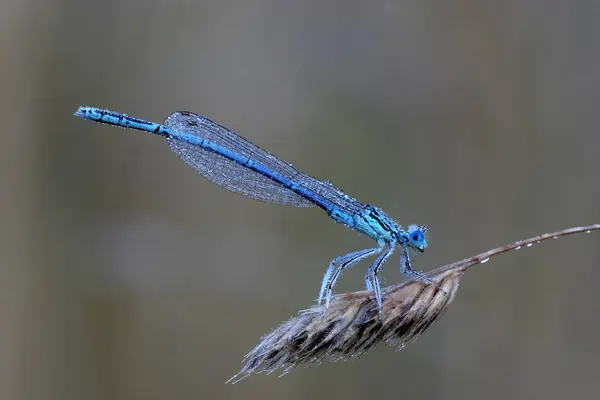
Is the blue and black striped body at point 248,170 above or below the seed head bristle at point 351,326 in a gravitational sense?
above

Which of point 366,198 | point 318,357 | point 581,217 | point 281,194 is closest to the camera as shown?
point 318,357

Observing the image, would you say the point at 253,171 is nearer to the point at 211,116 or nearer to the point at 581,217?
the point at 211,116

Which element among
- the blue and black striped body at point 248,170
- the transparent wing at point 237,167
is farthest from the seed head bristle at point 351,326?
the transparent wing at point 237,167

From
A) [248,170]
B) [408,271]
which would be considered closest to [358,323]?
[408,271]

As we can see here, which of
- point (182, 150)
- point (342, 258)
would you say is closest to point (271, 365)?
Answer: point (342, 258)

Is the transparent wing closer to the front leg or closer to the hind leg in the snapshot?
the hind leg

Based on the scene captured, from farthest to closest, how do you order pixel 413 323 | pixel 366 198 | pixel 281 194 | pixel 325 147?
pixel 325 147, pixel 366 198, pixel 281 194, pixel 413 323

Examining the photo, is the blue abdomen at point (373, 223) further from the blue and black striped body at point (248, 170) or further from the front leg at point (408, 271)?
the front leg at point (408, 271)

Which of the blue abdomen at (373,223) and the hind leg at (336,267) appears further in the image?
the blue abdomen at (373,223)
